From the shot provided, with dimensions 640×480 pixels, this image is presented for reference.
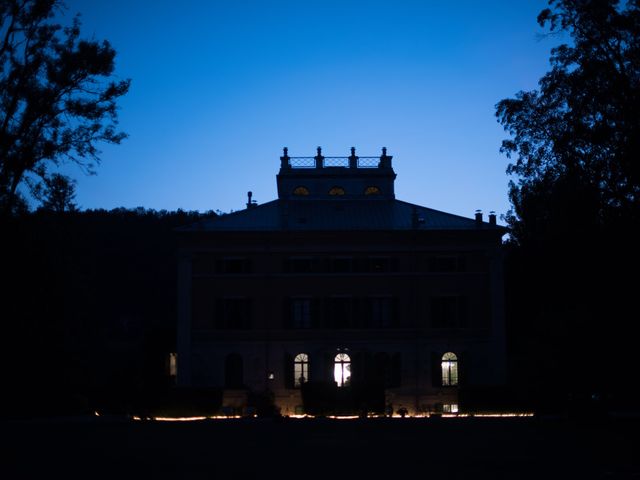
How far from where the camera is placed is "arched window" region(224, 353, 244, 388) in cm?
4406

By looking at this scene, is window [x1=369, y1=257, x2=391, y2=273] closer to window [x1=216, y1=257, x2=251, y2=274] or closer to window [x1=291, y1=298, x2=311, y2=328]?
window [x1=291, y1=298, x2=311, y2=328]

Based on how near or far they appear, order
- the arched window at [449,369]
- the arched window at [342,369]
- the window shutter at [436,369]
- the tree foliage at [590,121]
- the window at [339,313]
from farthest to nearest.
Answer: the window at [339,313] < the arched window at [342,369] < the arched window at [449,369] < the window shutter at [436,369] < the tree foliage at [590,121]

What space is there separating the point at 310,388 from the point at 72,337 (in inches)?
576

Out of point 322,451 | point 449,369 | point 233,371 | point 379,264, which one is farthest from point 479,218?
point 322,451

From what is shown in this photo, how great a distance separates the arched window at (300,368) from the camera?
1731 inches

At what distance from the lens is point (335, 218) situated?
4744 centimetres

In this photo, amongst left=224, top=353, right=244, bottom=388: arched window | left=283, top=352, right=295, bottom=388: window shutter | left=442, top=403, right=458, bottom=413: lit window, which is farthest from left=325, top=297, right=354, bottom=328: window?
left=442, top=403, right=458, bottom=413: lit window

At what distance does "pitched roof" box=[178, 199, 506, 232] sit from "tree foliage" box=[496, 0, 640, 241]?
67.7ft

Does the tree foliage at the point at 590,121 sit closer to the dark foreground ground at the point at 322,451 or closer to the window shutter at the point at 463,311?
the dark foreground ground at the point at 322,451

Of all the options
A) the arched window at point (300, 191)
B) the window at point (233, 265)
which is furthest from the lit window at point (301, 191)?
the window at point (233, 265)

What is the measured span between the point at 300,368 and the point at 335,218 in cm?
894

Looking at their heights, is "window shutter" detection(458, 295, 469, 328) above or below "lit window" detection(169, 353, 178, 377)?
above

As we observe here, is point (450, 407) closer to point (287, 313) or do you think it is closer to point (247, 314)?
point (287, 313)

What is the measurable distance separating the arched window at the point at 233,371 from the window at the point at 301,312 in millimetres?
3552
